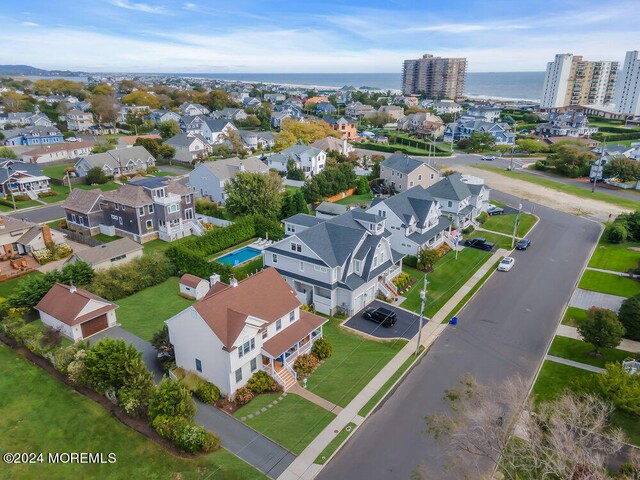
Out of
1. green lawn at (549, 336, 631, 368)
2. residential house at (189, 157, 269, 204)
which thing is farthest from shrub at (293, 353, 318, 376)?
residential house at (189, 157, 269, 204)

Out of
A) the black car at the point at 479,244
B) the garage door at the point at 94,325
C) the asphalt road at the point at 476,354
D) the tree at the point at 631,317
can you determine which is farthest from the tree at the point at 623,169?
the garage door at the point at 94,325

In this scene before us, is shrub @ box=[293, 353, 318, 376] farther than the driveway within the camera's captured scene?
Yes

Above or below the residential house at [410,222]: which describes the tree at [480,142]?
above

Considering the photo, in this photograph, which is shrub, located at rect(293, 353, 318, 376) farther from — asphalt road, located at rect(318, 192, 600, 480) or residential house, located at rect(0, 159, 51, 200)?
residential house, located at rect(0, 159, 51, 200)

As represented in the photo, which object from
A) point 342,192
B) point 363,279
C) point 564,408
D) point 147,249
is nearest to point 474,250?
point 363,279

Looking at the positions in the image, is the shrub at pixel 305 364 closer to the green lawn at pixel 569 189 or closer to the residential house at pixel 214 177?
the residential house at pixel 214 177

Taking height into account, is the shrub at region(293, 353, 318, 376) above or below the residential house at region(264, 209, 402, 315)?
below
